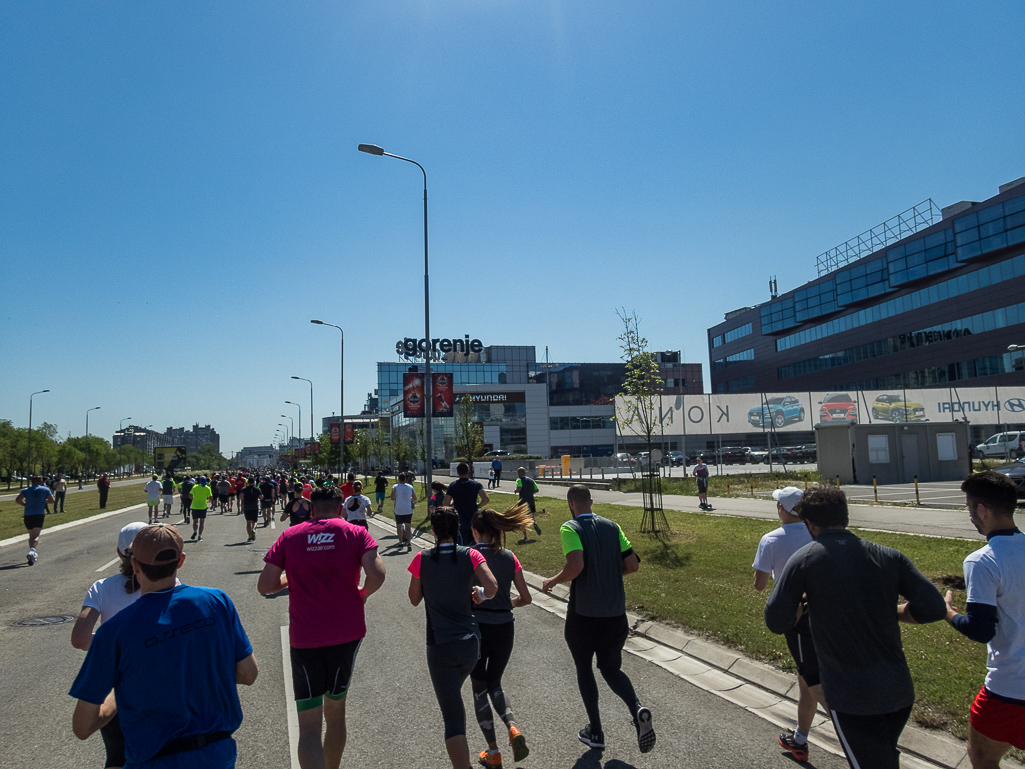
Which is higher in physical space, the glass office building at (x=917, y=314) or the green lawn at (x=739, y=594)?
the glass office building at (x=917, y=314)

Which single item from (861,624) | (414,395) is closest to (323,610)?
(861,624)

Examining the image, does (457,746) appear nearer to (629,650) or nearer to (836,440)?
(629,650)

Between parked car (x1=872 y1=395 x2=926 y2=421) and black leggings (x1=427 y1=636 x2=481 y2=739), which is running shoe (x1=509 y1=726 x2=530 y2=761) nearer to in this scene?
black leggings (x1=427 y1=636 x2=481 y2=739)

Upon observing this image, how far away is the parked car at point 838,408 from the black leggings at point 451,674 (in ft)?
131

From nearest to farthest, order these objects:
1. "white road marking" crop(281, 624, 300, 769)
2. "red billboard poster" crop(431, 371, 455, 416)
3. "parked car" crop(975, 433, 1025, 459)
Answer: "white road marking" crop(281, 624, 300, 769) → "red billboard poster" crop(431, 371, 455, 416) → "parked car" crop(975, 433, 1025, 459)

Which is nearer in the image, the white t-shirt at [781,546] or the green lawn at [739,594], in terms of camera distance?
the white t-shirt at [781,546]

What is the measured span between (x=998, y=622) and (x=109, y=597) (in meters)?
4.67

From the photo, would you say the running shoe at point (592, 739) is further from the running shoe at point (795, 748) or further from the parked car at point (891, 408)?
the parked car at point (891, 408)

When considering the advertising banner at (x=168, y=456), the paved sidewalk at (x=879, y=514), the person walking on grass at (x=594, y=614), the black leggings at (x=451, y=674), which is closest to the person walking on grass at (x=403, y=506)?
the paved sidewalk at (x=879, y=514)

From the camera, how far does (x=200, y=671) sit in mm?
2477

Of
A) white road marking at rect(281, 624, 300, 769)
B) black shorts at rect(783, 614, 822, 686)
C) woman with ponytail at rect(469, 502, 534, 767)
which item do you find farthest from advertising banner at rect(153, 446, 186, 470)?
black shorts at rect(783, 614, 822, 686)

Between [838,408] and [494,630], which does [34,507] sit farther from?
[838,408]

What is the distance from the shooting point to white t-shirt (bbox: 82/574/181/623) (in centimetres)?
353

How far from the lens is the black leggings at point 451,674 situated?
390 centimetres
